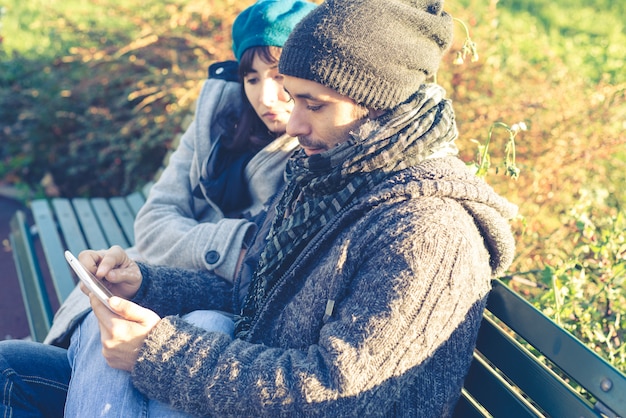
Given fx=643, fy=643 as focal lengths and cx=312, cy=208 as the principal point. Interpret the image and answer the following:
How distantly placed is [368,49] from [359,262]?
1.88 ft

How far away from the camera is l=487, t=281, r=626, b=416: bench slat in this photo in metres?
1.39

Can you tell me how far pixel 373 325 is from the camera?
1.48m

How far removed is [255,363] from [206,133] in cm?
146

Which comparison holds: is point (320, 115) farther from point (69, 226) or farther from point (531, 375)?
point (69, 226)

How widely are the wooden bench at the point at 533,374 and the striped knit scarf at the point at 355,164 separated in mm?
473

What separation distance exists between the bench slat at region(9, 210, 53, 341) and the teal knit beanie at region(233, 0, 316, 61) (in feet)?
4.85

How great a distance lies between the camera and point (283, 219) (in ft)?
6.99

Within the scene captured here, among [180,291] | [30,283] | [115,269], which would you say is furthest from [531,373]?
[30,283]

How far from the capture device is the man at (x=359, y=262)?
1.50 metres

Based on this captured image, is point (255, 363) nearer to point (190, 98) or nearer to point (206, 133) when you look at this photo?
point (206, 133)

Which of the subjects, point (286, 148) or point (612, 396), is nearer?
point (612, 396)

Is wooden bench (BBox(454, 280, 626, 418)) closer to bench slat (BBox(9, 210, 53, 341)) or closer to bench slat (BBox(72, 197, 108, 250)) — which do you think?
bench slat (BBox(9, 210, 53, 341))

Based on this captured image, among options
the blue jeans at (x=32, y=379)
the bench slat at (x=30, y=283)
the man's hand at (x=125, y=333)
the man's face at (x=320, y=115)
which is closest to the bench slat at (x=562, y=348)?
the man's face at (x=320, y=115)

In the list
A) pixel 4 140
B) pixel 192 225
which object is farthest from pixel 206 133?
pixel 4 140
